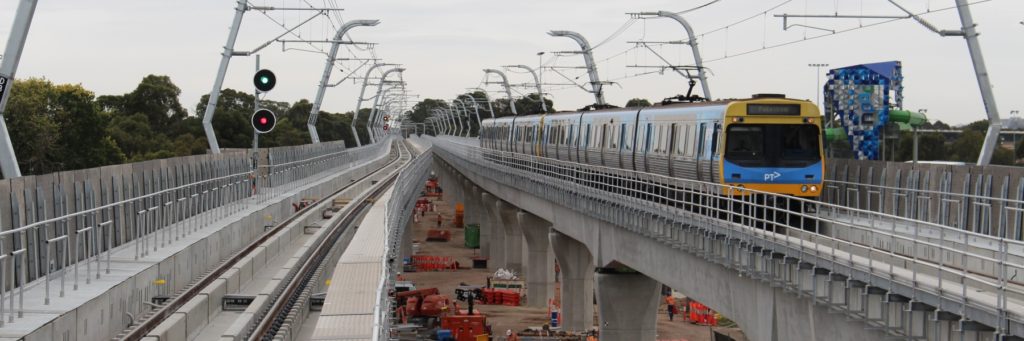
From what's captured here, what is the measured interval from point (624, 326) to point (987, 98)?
722 inches

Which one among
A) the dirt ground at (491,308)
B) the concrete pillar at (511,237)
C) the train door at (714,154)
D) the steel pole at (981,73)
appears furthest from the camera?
the concrete pillar at (511,237)

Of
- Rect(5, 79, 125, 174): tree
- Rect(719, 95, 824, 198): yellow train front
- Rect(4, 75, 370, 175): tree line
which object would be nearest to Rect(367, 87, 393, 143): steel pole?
Rect(4, 75, 370, 175): tree line

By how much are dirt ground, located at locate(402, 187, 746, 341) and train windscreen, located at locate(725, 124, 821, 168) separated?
103ft

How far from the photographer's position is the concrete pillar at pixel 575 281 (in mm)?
55906

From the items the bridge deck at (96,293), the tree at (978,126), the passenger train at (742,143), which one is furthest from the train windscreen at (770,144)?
the tree at (978,126)

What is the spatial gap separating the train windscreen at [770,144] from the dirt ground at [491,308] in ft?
103

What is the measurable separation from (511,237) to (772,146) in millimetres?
55607

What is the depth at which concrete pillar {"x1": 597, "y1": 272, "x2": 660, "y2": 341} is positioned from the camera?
40.9 meters

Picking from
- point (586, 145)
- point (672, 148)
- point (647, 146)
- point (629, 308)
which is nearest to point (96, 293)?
point (672, 148)

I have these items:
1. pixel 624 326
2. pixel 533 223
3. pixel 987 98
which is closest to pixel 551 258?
pixel 533 223

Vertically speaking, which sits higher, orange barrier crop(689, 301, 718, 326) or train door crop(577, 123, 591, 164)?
train door crop(577, 123, 591, 164)

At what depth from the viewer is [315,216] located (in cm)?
4172

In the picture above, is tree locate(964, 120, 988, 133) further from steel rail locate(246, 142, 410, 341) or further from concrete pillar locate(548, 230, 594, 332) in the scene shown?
steel rail locate(246, 142, 410, 341)

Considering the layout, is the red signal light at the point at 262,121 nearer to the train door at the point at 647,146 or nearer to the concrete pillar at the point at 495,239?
the train door at the point at 647,146
